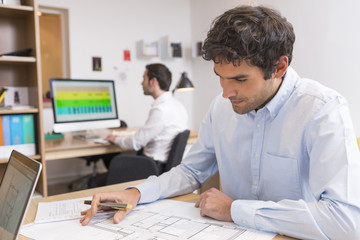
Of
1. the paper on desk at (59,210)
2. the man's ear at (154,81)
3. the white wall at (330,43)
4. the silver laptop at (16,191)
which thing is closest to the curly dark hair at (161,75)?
the man's ear at (154,81)

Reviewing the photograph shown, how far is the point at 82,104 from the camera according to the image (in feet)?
9.18

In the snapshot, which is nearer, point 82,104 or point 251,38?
point 251,38

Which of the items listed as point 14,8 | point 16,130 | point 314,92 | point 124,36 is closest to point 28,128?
point 16,130

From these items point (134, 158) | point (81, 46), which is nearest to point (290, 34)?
point (134, 158)

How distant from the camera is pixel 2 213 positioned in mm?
778

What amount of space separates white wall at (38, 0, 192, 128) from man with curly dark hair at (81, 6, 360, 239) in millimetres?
3459

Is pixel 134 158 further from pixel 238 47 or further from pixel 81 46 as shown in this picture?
pixel 81 46

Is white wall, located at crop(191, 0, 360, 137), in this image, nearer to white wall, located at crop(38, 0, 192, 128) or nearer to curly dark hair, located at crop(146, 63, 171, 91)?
curly dark hair, located at crop(146, 63, 171, 91)

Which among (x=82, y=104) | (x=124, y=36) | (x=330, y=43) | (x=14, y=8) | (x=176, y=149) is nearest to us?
(x=14, y=8)

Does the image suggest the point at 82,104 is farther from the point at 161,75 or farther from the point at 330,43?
the point at 330,43

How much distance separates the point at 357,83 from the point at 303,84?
222 cm

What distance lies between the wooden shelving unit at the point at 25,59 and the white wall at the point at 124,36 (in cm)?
182

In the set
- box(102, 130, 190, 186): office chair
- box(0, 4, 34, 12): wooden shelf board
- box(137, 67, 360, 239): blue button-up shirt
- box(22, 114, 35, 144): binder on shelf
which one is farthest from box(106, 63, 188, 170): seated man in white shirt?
box(137, 67, 360, 239): blue button-up shirt

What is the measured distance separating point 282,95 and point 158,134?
5.48 feet
